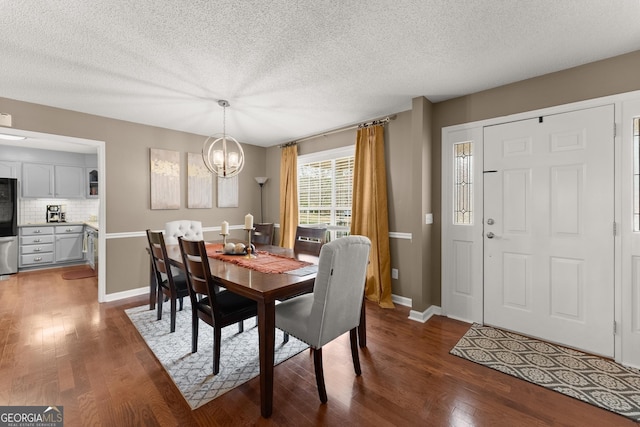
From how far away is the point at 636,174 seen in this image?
2.11 metres

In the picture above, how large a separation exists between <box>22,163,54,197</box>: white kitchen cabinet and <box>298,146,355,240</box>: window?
5.09m

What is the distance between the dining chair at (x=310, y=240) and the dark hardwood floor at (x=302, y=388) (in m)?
0.91

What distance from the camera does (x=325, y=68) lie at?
2.37m

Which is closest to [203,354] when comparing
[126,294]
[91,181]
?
[126,294]

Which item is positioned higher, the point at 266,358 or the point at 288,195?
the point at 288,195

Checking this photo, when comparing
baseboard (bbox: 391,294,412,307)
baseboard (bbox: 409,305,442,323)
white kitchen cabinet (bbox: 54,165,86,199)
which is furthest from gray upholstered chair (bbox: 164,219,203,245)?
white kitchen cabinet (bbox: 54,165,86,199)

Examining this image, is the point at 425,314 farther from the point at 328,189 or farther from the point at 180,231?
the point at 180,231

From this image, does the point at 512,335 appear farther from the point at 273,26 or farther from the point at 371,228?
the point at 273,26

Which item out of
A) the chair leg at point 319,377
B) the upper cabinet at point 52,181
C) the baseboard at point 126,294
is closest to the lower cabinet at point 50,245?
the upper cabinet at point 52,181

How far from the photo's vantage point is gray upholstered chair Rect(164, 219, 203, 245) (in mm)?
3447

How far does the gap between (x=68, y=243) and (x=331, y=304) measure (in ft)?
20.9

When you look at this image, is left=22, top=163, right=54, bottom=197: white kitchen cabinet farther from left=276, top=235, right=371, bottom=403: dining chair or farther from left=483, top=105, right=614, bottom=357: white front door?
left=483, top=105, right=614, bottom=357: white front door

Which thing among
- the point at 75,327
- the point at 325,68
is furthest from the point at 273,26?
the point at 75,327

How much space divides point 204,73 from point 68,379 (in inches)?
103
